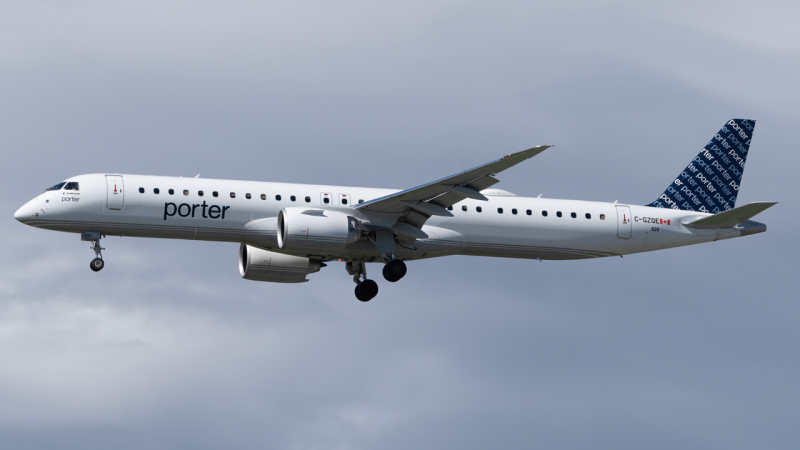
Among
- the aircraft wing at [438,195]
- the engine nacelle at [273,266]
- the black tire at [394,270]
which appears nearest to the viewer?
the aircraft wing at [438,195]

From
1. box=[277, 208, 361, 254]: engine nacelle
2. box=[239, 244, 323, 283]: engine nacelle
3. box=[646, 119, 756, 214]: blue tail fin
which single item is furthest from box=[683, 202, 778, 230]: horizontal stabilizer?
box=[239, 244, 323, 283]: engine nacelle

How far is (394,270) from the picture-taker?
43.2m

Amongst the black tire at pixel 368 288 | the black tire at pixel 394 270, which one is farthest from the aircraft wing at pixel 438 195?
the black tire at pixel 368 288

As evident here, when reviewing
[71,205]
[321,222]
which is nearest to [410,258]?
[321,222]

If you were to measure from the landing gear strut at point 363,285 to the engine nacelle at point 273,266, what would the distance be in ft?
5.91

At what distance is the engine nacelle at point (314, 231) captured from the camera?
1612 inches

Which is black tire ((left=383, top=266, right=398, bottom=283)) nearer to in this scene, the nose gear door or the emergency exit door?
the emergency exit door

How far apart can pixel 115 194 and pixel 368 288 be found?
10.9m

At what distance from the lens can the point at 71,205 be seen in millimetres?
41281

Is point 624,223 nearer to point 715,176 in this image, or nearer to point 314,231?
point 715,176

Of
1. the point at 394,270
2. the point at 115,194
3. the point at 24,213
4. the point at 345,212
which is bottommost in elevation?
the point at 394,270

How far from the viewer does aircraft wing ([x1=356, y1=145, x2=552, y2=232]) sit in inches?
1533

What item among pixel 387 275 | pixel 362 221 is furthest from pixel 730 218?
pixel 362 221

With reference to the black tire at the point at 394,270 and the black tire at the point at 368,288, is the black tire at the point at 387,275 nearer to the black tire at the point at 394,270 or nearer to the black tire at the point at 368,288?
the black tire at the point at 394,270
